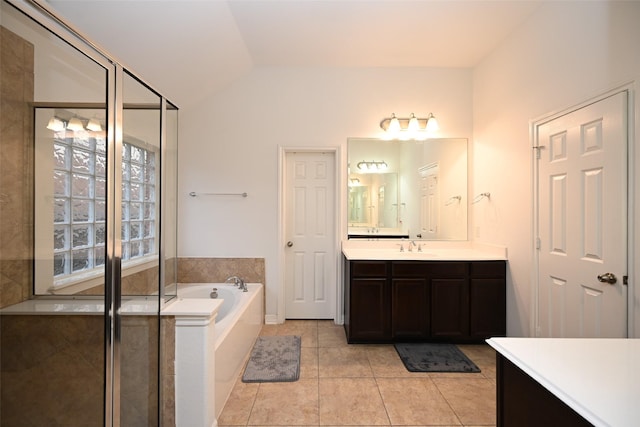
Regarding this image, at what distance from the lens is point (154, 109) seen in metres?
1.64

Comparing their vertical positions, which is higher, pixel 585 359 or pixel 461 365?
pixel 585 359

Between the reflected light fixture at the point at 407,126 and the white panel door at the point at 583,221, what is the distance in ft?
A: 3.77

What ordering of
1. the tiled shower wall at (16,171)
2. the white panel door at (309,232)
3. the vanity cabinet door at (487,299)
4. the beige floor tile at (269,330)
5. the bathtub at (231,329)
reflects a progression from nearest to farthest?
the tiled shower wall at (16,171), the bathtub at (231,329), the vanity cabinet door at (487,299), the beige floor tile at (269,330), the white panel door at (309,232)

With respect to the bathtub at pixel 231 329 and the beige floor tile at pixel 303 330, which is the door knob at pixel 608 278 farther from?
the bathtub at pixel 231 329

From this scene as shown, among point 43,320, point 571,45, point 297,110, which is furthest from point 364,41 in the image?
point 43,320

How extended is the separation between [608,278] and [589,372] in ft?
4.38

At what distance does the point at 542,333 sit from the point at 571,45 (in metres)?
2.09

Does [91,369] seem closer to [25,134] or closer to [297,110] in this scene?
[25,134]

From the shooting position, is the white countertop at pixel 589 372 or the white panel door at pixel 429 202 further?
the white panel door at pixel 429 202

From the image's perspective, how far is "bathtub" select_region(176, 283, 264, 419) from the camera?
1.84 meters

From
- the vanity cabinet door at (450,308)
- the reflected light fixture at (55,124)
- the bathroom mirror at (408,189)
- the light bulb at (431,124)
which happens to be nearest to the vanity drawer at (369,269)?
the vanity cabinet door at (450,308)

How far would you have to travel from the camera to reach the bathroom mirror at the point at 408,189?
132 inches

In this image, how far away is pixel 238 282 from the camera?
3.15 metres

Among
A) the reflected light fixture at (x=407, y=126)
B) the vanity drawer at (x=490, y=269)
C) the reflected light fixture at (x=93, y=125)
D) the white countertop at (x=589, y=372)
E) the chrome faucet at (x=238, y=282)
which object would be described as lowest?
the chrome faucet at (x=238, y=282)
